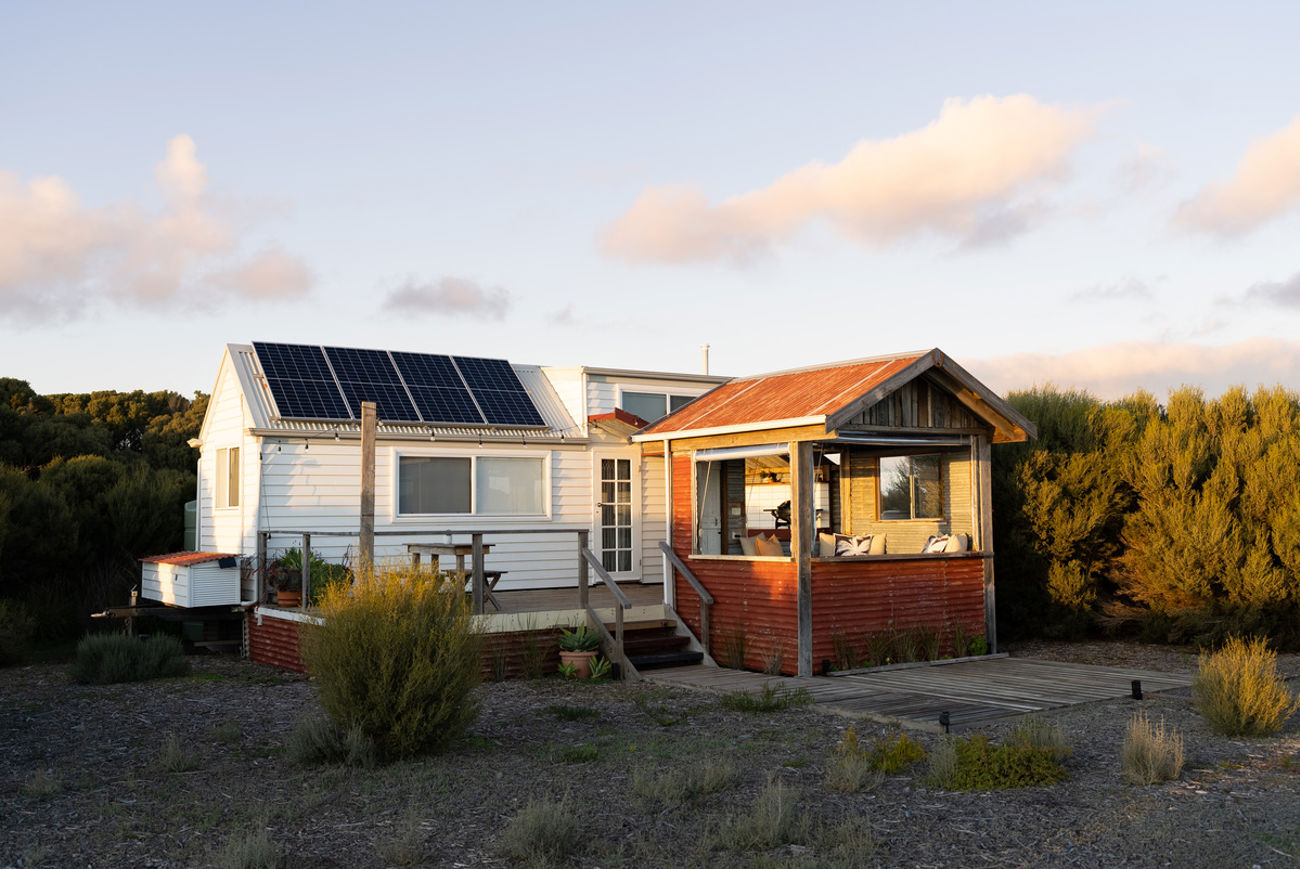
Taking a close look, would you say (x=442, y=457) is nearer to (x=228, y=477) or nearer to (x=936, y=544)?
(x=228, y=477)

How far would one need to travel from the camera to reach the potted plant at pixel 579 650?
12.2 metres

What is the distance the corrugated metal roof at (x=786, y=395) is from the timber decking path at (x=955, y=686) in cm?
272

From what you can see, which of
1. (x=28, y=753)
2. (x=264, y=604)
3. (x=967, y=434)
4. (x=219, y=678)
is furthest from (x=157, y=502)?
(x=967, y=434)

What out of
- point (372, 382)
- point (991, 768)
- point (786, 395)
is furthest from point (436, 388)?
point (991, 768)

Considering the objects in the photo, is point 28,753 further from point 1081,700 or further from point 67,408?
point 67,408

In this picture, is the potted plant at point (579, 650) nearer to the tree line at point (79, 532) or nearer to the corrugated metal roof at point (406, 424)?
the corrugated metal roof at point (406, 424)

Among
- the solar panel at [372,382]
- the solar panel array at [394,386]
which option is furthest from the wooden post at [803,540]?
the solar panel at [372,382]

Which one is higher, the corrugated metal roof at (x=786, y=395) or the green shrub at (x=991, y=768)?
the corrugated metal roof at (x=786, y=395)

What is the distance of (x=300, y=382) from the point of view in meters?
15.1

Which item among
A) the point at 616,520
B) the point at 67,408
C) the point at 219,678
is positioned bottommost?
the point at 219,678

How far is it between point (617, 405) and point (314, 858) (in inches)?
449

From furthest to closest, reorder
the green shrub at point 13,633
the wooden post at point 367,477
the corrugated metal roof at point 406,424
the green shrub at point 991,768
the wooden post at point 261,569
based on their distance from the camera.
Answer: the green shrub at point 13,633 → the corrugated metal roof at point 406,424 → the wooden post at point 261,569 → the wooden post at point 367,477 → the green shrub at point 991,768

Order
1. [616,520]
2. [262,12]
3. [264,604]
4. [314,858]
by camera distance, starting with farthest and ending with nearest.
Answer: [616,520] → [264,604] → [262,12] → [314,858]

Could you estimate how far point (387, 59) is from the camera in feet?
44.3
